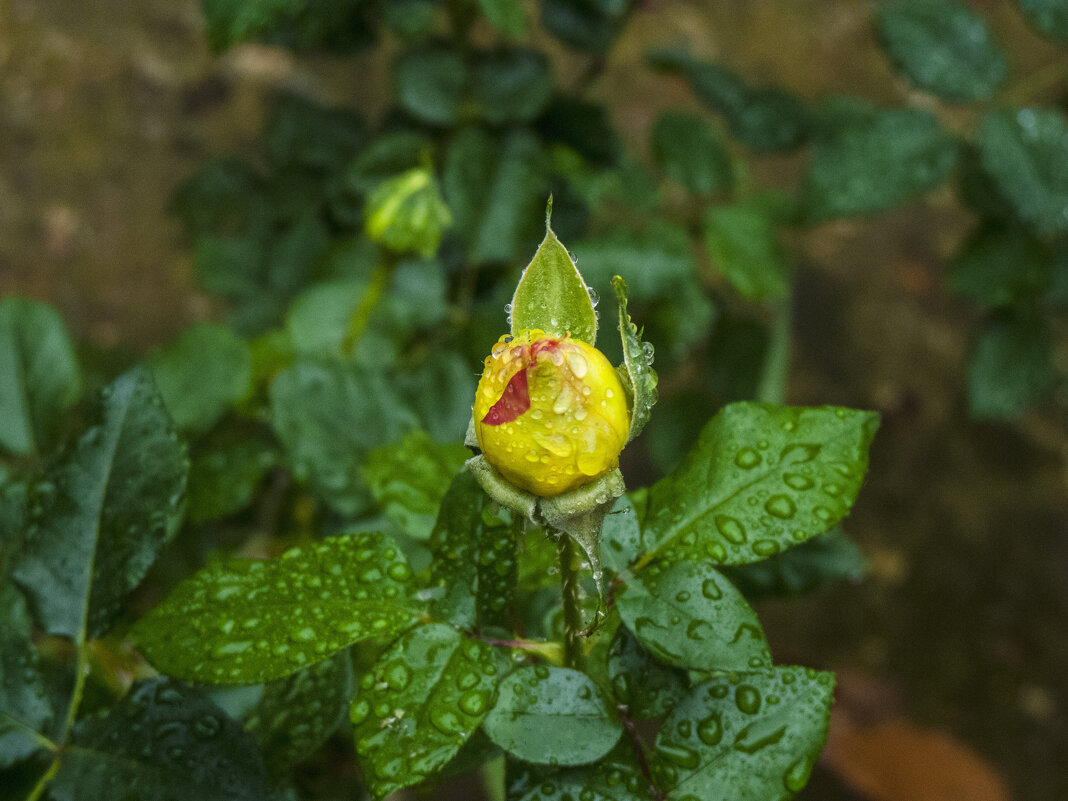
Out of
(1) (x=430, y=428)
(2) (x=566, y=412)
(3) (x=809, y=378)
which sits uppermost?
(2) (x=566, y=412)

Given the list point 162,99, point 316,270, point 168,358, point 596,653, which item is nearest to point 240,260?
point 316,270

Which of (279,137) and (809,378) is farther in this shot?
(809,378)

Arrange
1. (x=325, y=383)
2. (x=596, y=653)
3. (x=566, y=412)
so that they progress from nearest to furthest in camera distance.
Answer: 1. (x=566, y=412)
2. (x=596, y=653)
3. (x=325, y=383)

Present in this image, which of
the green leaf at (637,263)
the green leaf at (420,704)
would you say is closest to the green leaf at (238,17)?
the green leaf at (637,263)

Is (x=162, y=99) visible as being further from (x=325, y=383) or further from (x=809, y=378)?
(x=809, y=378)

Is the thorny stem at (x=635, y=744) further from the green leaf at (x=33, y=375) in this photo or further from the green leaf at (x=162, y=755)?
the green leaf at (x=33, y=375)

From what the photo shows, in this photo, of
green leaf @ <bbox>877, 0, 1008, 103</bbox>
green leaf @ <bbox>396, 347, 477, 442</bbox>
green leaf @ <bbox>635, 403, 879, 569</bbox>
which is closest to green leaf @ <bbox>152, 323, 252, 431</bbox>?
green leaf @ <bbox>396, 347, 477, 442</bbox>
